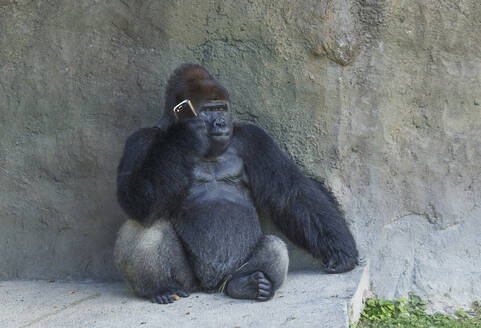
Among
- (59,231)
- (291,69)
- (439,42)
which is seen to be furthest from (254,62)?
(59,231)

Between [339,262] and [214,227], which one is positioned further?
[339,262]

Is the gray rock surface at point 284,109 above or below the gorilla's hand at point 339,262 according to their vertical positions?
above

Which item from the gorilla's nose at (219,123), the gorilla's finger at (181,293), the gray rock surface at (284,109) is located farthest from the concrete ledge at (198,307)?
the gorilla's nose at (219,123)

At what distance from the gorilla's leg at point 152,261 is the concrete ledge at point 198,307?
3.0 inches

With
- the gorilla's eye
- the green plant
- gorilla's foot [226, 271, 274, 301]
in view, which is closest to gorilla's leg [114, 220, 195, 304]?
A: gorilla's foot [226, 271, 274, 301]

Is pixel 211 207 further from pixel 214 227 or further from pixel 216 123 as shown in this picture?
pixel 216 123

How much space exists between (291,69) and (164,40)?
2.76ft

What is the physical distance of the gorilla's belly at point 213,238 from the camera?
345 cm

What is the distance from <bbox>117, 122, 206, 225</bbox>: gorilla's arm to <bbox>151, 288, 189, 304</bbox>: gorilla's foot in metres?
0.38

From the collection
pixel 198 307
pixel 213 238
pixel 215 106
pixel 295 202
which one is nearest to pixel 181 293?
pixel 198 307

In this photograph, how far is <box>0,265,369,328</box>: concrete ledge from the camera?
9.70ft

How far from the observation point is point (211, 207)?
11.5ft

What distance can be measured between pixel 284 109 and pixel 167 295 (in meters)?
1.38

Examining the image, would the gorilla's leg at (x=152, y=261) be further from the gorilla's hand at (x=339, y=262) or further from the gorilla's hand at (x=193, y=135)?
the gorilla's hand at (x=339, y=262)
